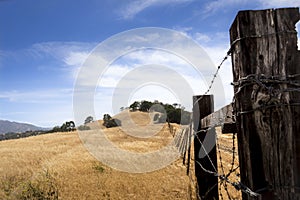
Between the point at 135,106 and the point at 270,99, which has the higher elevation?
the point at 135,106

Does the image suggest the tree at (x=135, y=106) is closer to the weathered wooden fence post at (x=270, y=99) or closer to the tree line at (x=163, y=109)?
the tree line at (x=163, y=109)

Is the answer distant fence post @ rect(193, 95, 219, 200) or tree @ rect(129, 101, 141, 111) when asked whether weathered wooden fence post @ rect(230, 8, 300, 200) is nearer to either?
distant fence post @ rect(193, 95, 219, 200)

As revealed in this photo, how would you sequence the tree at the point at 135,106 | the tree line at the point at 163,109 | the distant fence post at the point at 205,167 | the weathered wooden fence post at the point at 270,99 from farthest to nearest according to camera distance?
the tree at the point at 135,106 → the tree line at the point at 163,109 → the distant fence post at the point at 205,167 → the weathered wooden fence post at the point at 270,99

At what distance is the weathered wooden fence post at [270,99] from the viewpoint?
1.26 metres

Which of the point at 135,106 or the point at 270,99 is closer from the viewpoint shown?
the point at 270,99

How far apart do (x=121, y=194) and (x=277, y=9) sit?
5.52 m

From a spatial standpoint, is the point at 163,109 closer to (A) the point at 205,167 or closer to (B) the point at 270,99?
(A) the point at 205,167

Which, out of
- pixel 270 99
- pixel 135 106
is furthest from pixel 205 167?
pixel 135 106

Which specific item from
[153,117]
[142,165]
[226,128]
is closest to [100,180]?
[142,165]

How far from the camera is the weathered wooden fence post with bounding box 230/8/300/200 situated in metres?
1.26

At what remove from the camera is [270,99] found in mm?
1283

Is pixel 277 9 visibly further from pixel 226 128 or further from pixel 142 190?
pixel 142 190

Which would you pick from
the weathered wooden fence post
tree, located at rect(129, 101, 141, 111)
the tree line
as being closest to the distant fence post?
the weathered wooden fence post

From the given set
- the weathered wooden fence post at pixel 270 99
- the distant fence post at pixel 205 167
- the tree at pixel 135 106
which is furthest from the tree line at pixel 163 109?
the weathered wooden fence post at pixel 270 99
